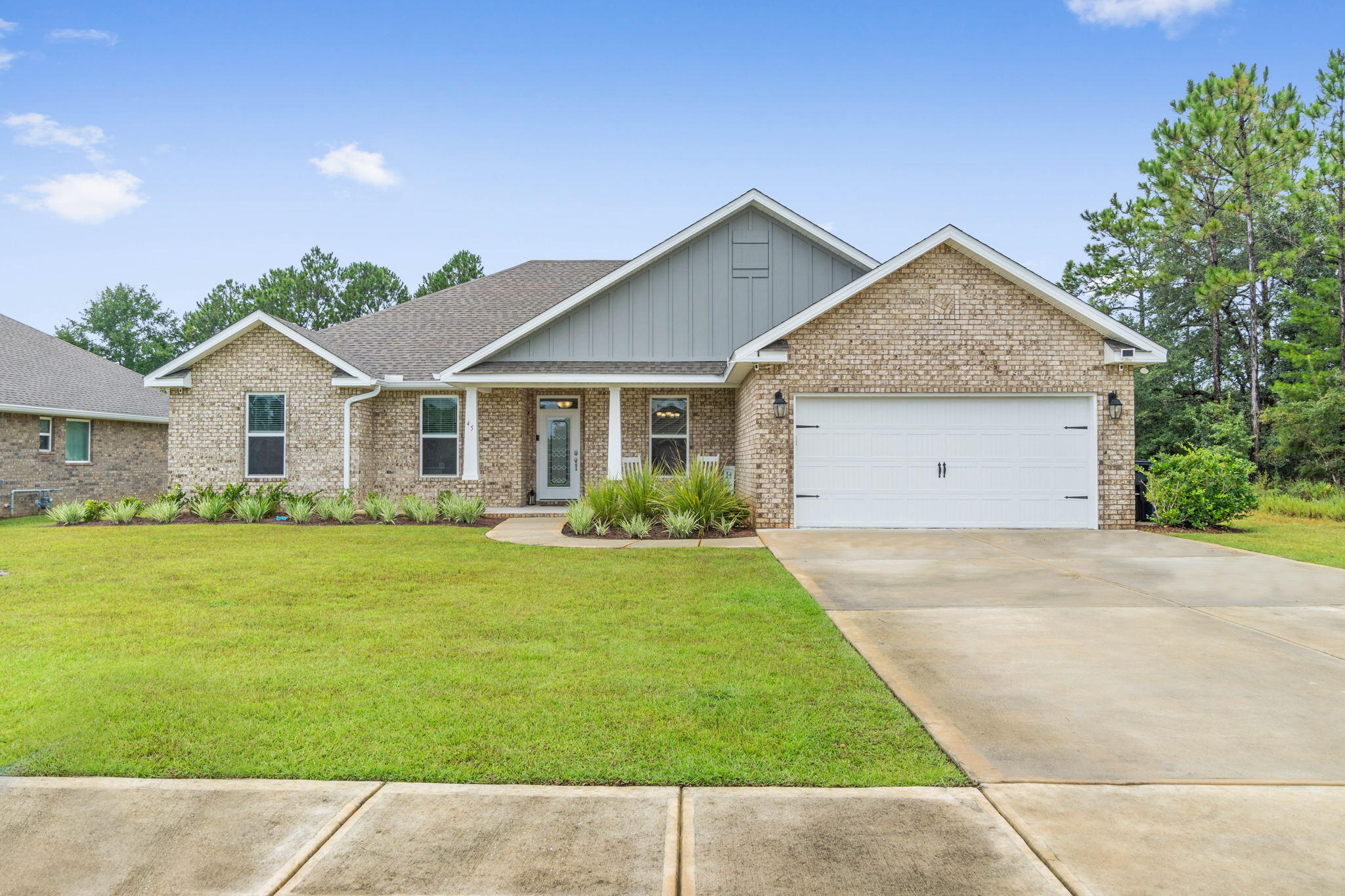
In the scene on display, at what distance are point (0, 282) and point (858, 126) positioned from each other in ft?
108

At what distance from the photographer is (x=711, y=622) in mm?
5754

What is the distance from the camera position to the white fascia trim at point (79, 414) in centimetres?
1703

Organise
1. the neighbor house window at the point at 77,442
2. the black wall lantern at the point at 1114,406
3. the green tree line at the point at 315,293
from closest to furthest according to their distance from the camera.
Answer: the black wall lantern at the point at 1114,406
the neighbor house window at the point at 77,442
the green tree line at the point at 315,293

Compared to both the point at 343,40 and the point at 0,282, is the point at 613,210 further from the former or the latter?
the point at 0,282

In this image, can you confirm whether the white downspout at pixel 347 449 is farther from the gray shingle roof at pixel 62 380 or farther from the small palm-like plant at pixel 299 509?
the gray shingle roof at pixel 62 380

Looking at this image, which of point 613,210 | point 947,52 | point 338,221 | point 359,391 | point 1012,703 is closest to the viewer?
point 1012,703

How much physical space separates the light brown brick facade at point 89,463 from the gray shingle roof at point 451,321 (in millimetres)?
7337

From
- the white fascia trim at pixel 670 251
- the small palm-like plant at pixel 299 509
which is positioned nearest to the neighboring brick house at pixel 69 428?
the small palm-like plant at pixel 299 509

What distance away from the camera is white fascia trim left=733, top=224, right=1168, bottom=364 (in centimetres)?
1191

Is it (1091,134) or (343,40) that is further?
(1091,134)

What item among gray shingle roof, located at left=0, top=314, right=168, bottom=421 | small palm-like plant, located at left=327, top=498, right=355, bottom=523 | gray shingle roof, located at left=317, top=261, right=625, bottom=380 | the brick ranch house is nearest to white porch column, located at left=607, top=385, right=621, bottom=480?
the brick ranch house

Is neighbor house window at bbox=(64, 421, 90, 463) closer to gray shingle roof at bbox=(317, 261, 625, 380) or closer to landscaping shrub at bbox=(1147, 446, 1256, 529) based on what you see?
gray shingle roof at bbox=(317, 261, 625, 380)

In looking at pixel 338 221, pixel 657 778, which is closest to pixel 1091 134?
pixel 657 778

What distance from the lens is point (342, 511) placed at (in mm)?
14023
